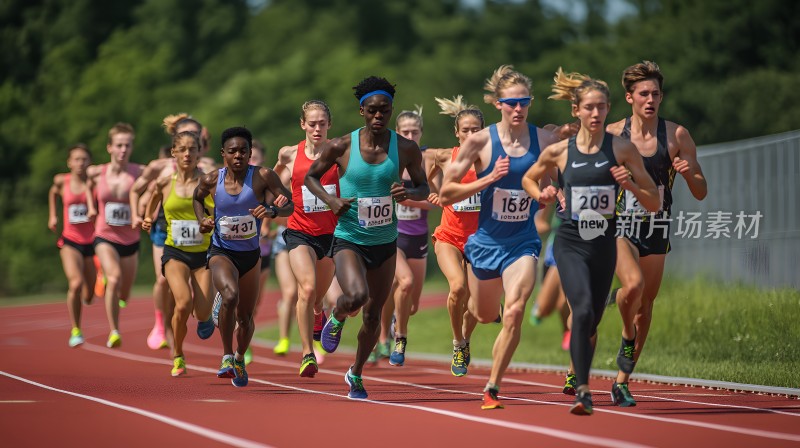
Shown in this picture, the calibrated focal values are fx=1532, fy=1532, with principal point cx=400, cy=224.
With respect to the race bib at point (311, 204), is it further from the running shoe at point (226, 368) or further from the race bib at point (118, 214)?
the race bib at point (118, 214)

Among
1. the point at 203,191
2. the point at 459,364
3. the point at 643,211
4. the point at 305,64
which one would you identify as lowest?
the point at 459,364

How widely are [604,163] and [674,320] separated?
28.0 ft

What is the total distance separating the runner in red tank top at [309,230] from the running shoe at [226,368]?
0.69 metres

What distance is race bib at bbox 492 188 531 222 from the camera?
464 inches

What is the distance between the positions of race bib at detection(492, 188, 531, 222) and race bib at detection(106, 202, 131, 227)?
7537mm

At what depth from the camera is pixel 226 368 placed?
13.8 m

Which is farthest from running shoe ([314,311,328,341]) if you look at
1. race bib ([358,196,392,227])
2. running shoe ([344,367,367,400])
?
race bib ([358,196,392,227])

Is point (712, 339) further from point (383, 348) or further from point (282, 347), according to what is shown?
point (282, 347)

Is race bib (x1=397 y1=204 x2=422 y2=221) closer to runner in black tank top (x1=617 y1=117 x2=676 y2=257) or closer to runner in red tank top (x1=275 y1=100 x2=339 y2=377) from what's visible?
runner in red tank top (x1=275 y1=100 x2=339 y2=377)

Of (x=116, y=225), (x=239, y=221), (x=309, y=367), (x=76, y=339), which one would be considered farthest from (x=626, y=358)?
(x=76, y=339)

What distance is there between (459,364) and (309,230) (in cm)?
193

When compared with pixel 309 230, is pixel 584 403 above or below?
below

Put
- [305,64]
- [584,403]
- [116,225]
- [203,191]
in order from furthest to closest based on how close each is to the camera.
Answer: [305,64] → [116,225] → [203,191] → [584,403]

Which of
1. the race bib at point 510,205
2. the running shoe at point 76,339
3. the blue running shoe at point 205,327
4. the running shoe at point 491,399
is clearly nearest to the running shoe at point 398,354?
the blue running shoe at point 205,327
